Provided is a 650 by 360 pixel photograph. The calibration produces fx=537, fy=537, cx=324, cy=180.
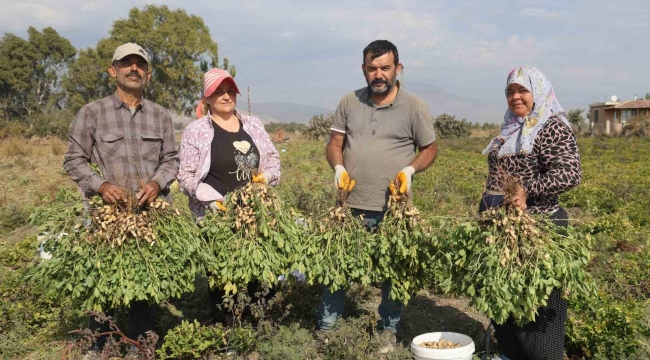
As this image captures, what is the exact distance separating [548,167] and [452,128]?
30.7 meters

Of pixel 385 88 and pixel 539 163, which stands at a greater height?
pixel 385 88

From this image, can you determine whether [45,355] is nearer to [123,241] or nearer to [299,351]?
[123,241]

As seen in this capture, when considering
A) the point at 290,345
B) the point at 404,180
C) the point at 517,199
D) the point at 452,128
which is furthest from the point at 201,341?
the point at 452,128

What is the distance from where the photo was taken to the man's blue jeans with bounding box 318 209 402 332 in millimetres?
3676

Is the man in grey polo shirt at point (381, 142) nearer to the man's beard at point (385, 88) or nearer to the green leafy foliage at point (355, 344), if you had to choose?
the man's beard at point (385, 88)

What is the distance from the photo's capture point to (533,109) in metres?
3.24

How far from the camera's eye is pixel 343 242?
132 inches

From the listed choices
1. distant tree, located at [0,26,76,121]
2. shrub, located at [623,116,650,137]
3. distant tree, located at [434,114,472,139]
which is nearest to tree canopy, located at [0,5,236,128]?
distant tree, located at [0,26,76,121]

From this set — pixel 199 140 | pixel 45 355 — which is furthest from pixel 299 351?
pixel 45 355

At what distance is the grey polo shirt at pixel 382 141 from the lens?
3580 mm

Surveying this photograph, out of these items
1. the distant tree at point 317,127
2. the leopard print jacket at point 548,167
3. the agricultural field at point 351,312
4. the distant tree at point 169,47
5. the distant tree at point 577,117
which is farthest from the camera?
the distant tree at point 577,117

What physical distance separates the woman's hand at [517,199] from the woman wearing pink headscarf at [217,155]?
1.53m

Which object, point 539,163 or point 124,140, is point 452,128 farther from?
point 124,140

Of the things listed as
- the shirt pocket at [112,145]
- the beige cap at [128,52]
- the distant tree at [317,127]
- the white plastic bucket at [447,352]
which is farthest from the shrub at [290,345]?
the distant tree at [317,127]
